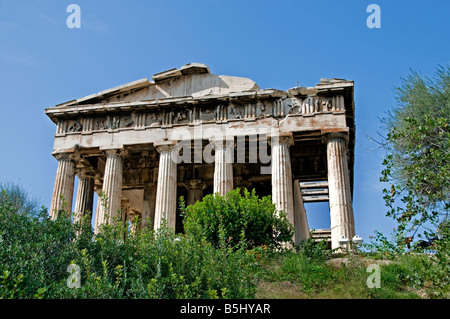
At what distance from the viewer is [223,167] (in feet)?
87.2

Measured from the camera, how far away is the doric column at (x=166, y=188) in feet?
86.2

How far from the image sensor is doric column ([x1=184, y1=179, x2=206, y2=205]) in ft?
105

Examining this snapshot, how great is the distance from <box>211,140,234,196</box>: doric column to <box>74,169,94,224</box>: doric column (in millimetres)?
7808

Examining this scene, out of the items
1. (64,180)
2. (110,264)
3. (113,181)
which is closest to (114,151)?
(113,181)

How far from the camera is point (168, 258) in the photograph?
1440 cm

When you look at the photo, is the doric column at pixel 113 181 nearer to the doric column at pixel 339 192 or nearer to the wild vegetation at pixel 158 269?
the wild vegetation at pixel 158 269

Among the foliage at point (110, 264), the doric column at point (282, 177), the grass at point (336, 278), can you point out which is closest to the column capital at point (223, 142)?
the doric column at point (282, 177)

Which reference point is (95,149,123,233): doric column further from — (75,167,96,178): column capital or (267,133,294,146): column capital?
(267,133,294,146): column capital

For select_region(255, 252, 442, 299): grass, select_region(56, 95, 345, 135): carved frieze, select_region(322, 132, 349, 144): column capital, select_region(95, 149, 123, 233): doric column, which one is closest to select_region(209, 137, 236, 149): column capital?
select_region(56, 95, 345, 135): carved frieze

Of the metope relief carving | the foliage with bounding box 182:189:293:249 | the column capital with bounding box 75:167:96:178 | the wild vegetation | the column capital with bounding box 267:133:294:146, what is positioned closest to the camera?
the wild vegetation

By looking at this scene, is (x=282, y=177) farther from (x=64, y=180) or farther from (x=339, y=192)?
(x=64, y=180)

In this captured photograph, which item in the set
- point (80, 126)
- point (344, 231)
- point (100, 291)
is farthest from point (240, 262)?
point (80, 126)
